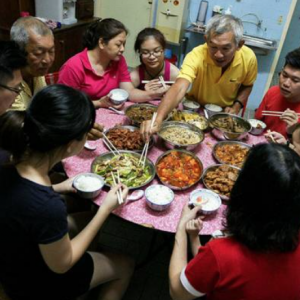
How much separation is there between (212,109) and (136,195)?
4.67 feet

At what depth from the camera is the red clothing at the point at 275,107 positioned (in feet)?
8.80

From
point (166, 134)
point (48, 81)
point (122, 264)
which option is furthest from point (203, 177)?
point (48, 81)

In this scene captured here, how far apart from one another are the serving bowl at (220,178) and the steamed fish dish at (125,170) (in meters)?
0.39

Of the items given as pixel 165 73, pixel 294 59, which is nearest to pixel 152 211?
pixel 294 59

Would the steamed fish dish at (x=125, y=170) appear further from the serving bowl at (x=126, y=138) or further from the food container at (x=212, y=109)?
the food container at (x=212, y=109)

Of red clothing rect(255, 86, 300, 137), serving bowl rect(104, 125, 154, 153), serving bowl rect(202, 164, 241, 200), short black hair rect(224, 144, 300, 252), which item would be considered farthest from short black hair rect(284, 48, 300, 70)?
short black hair rect(224, 144, 300, 252)

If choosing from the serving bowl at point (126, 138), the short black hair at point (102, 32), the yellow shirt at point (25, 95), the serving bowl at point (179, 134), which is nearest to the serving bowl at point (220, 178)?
the serving bowl at point (179, 134)

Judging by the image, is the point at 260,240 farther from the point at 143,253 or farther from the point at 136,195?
the point at 143,253

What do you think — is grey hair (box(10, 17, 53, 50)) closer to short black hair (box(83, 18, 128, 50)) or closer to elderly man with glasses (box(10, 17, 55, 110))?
elderly man with glasses (box(10, 17, 55, 110))

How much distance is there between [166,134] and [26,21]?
1411 mm

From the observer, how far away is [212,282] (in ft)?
4.02

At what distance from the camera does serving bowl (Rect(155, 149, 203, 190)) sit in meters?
1.90

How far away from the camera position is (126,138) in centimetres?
224

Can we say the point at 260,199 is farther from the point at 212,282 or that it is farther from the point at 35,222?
the point at 35,222
